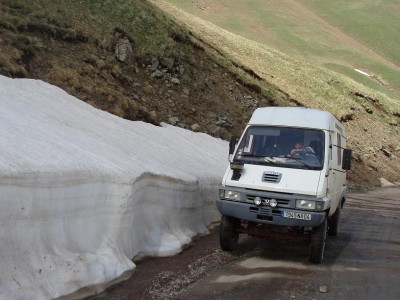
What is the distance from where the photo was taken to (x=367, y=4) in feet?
295

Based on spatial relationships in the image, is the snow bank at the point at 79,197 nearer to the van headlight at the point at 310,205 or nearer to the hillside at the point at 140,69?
the van headlight at the point at 310,205

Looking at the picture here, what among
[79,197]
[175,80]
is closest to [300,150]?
[79,197]

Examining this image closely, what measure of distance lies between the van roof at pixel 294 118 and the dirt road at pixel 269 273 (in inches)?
97.4

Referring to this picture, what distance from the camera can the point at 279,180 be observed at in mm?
8906

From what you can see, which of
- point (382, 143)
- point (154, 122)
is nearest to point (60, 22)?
point (154, 122)

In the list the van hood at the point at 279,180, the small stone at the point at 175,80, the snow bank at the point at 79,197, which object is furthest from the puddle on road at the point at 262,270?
the small stone at the point at 175,80

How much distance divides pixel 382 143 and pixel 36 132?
30084 millimetres

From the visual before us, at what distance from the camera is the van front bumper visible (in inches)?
339

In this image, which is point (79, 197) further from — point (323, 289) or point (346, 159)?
point (346, 159)

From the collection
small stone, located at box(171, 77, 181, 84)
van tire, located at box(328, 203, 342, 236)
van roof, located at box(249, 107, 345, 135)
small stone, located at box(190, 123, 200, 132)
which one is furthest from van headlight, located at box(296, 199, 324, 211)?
small stone, located at box(171, 77, 181, 84)

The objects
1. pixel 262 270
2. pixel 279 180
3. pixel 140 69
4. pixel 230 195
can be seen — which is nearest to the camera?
pixel 262 270

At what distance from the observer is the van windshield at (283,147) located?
30.8ft

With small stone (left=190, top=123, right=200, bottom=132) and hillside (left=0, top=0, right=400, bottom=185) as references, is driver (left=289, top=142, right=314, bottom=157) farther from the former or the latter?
small stone (left=190, top=123, right=200, bottom=132)

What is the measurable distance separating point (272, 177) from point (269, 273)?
1.67 metres
